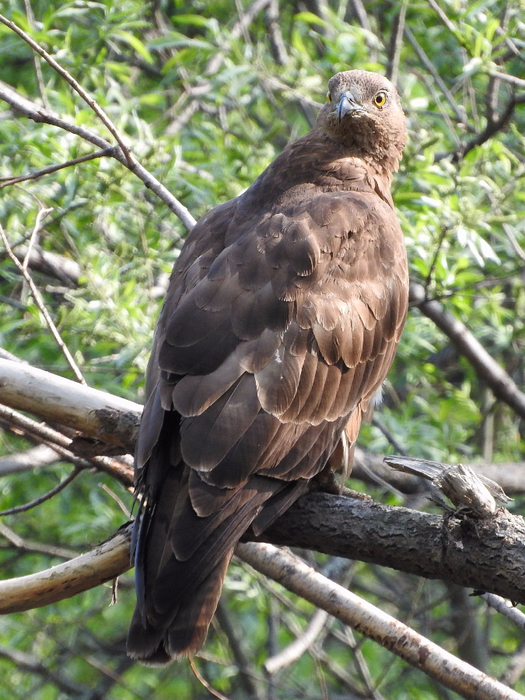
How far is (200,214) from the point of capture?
18.1ft

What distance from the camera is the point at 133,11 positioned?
16.3 feet

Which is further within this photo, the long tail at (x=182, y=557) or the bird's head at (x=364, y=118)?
the bird's head at (x=364, y=118)

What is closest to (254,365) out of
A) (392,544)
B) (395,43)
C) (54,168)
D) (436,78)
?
(392,544)

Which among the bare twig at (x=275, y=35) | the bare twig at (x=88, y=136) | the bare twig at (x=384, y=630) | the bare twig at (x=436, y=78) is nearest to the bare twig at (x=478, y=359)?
the bare twig at (x=436, y=78)

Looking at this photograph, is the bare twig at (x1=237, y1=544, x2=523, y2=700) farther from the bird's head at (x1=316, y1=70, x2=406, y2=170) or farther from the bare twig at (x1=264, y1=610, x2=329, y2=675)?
the bird's head at (x1=316, y1=70, x2=406, y2=170)

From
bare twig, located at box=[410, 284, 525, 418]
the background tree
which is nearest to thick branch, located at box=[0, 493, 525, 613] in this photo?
the background tree

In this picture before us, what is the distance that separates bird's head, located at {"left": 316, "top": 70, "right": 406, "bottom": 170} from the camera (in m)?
4.29

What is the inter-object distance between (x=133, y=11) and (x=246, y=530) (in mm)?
3184

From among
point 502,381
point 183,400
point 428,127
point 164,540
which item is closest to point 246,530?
point 164,540

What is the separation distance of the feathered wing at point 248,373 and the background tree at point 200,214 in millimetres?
407

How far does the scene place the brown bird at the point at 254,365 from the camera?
9.32 feet

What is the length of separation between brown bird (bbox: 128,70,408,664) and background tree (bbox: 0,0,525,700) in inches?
16.5

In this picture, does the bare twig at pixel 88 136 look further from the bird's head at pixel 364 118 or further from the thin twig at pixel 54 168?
the bird's head at pixel 364 118

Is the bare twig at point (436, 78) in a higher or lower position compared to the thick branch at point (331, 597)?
higher
